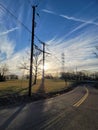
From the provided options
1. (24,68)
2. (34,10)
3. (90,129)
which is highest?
(34,10)

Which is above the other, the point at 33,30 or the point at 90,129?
the point at 33,30

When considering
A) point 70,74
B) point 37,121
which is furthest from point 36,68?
point 70,74

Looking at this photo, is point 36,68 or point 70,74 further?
point 70,74

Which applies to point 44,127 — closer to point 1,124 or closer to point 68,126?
point 68,126

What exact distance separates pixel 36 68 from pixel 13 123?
169 ft

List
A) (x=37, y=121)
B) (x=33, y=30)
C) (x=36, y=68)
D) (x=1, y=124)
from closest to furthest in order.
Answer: (x=1, y=124) → (x=37, y=121) → (x=33, y=30) → (x=36, y=68)

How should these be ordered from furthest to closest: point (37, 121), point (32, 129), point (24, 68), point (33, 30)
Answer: point (24, 68) < point (33, 30) < point (37, 121) < point (32, 129)

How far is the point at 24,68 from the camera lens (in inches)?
2200

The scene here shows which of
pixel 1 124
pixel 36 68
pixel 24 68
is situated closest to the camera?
pixel 1 124

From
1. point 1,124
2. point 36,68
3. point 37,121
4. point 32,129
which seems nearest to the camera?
point 32,129

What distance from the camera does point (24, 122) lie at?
8.62 m

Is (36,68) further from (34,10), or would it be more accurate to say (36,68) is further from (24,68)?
(34,10)

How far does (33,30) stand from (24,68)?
3187cm

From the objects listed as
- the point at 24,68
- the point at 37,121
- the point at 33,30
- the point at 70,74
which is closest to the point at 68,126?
the point at 37,121
